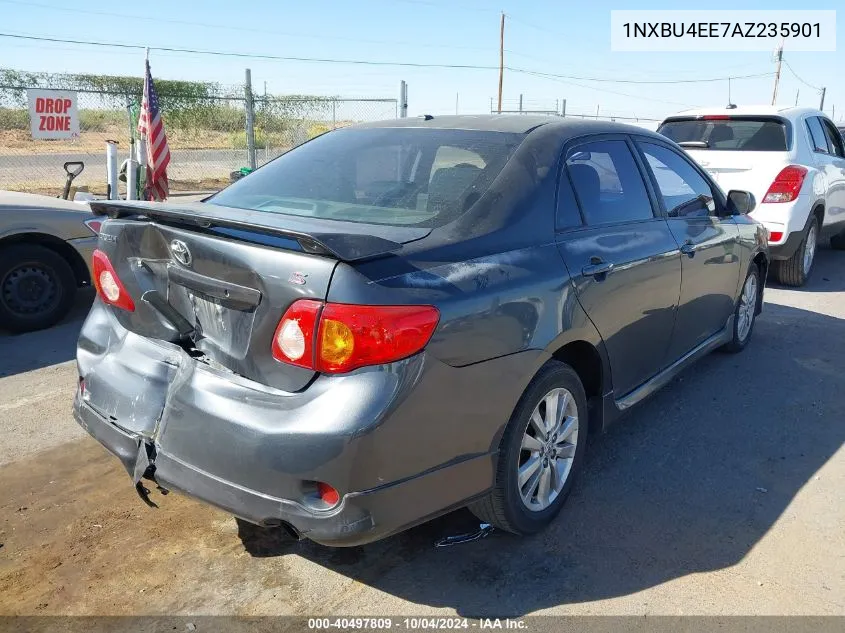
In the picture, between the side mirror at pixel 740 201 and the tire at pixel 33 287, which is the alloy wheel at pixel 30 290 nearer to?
the tire at pixel 33 287

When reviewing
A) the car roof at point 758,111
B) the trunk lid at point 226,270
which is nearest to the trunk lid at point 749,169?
the car roof at point 758,111

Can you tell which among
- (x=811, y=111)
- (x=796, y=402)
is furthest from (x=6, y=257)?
(x=811, y=111)

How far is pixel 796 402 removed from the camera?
455cm

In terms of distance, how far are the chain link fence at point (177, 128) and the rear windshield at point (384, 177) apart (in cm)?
1018

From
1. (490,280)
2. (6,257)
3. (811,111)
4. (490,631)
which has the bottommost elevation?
(490,631)

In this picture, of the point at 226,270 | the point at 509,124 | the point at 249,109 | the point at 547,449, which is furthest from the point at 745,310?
the point at 249,109

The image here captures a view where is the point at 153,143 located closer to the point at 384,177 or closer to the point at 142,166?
the point at 142,166

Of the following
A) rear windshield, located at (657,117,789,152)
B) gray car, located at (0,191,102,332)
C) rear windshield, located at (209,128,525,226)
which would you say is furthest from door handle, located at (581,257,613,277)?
rear windshield, located at (657,117,789,152)

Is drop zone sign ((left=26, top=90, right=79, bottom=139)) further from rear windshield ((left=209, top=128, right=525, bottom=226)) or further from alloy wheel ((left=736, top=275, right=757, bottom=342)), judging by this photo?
alloy wheel ((left=736, top=275, right=757, bottom=342))

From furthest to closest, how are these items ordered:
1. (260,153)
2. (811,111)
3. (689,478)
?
(260,153) → (811,111) → (689,478)

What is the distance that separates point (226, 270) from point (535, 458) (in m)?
1.42

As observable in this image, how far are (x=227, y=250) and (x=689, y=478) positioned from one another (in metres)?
2.49

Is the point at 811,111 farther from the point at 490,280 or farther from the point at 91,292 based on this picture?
the point at 91,292

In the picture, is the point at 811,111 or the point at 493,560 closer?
the point at 493,560
